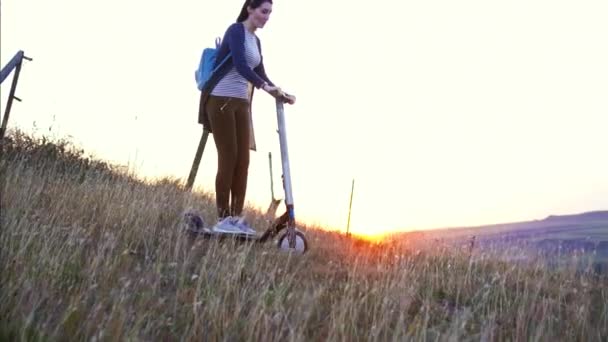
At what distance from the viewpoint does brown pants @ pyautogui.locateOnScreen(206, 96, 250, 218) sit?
565 centimetres

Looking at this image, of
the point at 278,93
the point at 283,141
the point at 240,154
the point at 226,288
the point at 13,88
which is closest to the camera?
the point at 226,288

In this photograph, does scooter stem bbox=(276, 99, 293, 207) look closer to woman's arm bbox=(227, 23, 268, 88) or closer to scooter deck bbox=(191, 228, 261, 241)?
woman's arm bbox=(227, 23, 268, 88)

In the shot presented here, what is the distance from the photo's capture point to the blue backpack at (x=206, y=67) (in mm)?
5758

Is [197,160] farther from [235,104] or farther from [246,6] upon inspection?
[246,6]

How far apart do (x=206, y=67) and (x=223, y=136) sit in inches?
23.8

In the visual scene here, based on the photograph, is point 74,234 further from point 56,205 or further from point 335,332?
point 335,332

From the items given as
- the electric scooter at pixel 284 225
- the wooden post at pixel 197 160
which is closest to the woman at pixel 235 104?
the electric scooter at pixel 284 225

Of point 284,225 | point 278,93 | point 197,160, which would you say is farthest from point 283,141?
point 197,160

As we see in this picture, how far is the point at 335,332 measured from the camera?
3.27 m

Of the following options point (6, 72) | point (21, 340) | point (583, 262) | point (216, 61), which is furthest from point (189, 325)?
Answer: point (6, 72)

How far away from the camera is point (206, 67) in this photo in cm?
580

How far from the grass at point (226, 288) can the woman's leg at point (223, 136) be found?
56 centimetres

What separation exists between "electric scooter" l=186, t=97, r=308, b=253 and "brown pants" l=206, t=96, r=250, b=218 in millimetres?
399

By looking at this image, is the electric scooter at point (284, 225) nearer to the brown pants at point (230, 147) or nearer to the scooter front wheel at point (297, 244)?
the scooter front wheel at point (297, 244)
